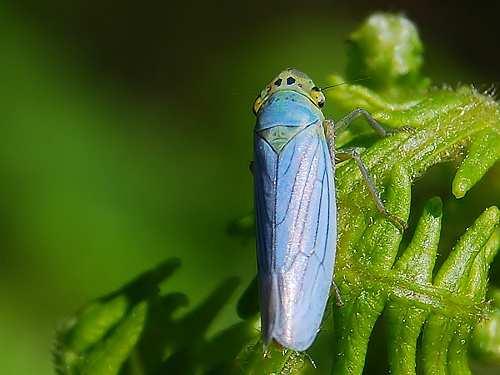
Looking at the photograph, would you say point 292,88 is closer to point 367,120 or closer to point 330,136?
point 330,136

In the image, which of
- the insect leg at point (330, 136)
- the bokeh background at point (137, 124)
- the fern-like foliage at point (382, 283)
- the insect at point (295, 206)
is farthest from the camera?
the bokeh background at point (137, 124)

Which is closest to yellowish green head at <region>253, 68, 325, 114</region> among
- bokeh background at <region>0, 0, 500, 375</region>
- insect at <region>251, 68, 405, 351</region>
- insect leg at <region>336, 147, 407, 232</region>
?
insect at <region>251, 68, 405, 351</region>

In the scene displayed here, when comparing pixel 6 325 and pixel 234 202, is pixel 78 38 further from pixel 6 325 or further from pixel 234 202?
pixel 6 325

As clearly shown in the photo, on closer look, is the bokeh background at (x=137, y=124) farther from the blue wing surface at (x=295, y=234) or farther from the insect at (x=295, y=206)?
the blue wing surface at (x=295, y=234)

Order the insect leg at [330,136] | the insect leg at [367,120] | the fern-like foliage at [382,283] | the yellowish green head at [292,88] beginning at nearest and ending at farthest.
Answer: the fern-like foliage at [382,283], the insect leg at [367,120], the insect leg at [330,136], the yellowish green head at [292,88]

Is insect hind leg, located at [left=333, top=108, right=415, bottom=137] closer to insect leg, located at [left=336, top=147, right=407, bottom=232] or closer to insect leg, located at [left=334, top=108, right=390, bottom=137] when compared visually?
insect leg, located at [left=334, top=108, right=390, bottom=137]

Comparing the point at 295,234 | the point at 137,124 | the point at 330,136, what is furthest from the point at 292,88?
the point at 137,124

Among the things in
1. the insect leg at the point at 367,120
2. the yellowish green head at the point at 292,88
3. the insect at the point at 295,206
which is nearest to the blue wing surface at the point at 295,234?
the insect at the point at 295,206
